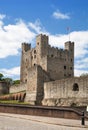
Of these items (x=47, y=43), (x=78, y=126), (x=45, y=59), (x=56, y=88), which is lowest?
(x=78, y=126)

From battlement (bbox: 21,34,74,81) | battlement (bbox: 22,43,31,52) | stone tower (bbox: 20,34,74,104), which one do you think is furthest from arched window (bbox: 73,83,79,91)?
battlement (bbox: 22,43,31,52)

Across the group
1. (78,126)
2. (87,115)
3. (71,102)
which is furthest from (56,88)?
(78,126)

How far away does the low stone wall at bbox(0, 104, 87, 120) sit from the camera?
27270mm

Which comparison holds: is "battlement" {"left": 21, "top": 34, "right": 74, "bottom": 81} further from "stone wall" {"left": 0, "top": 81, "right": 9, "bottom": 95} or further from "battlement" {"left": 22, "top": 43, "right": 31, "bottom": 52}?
"stone wall" {"left": 0, "top": 81, "right": 9, "bottom": 95}

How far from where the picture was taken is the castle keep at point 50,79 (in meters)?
43.1

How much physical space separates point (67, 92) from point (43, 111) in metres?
13.6

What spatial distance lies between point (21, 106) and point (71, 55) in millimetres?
48264

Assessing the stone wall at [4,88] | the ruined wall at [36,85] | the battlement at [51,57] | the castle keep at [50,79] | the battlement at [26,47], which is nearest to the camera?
the castle keep at [50,79]

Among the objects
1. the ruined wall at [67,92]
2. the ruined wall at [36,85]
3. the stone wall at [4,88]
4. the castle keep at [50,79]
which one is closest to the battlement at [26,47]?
the castle keep at [50,79]

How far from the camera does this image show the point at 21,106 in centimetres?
3553

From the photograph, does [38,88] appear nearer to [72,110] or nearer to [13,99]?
[13,99]

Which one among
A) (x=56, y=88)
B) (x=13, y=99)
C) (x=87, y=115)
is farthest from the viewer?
(x=13, y=99)

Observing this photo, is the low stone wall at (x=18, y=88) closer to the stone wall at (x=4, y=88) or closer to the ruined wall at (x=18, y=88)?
the ruined wall at (x=18, y=88)

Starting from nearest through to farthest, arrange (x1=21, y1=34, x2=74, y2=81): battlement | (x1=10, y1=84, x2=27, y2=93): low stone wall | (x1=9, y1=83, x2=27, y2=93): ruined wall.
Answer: (x1=21, y1=34, x2=74, y2=81): battlement < (x1=9, y1=83, x2=27, y2=93): ruined wall < (x1=10, y1=84, x2=27, y2=93): low stone wall
